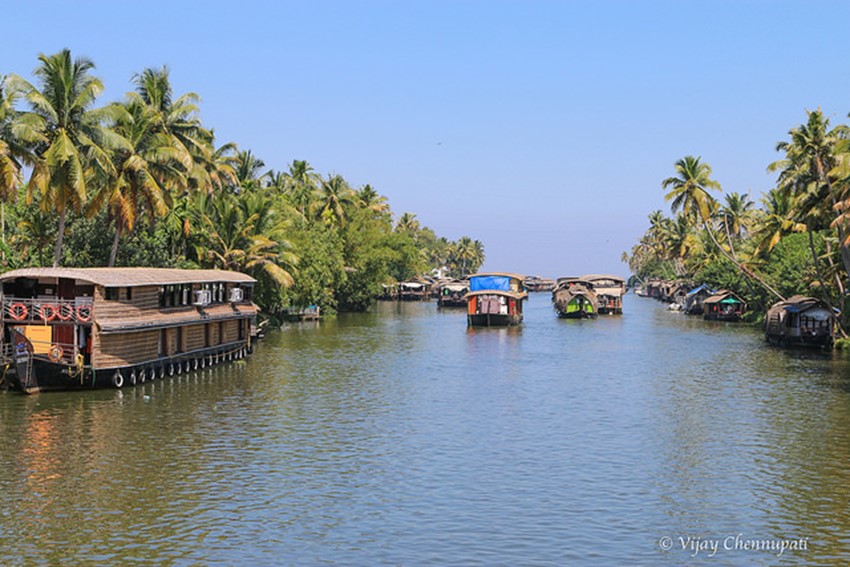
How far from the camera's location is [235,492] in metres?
26.6

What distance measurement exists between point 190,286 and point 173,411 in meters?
13.9

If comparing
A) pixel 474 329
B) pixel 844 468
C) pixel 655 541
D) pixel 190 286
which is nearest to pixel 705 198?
pixel 474 329

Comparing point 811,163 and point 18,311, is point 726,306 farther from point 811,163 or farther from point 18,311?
point 18,311

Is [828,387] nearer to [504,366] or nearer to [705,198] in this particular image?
[504,366]

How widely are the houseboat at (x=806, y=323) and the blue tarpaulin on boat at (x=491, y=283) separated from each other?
3859 cm

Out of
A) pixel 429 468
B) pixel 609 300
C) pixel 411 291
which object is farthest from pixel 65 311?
pixel 411 291

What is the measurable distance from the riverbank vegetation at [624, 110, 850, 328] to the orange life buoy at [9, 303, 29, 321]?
40.3m

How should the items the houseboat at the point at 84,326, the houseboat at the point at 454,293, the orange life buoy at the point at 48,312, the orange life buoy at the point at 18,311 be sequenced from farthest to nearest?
1. the houseboat at the point at 454,293
2. the orange life buoy at the point at 18,311
3. the orange life buoy at the point at 48,312
4. the houseboat at the point at 84,326

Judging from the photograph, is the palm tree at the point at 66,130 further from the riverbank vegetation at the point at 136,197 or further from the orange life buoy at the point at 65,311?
the orange life buoy at the point at 65,311

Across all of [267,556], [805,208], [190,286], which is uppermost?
[805,208]

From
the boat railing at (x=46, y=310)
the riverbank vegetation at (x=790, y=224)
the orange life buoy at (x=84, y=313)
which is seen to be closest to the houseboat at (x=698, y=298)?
the riverbank vegetation at (x=790, y=224)

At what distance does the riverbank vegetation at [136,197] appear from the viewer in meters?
46.8

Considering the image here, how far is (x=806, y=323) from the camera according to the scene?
68188 millimetres

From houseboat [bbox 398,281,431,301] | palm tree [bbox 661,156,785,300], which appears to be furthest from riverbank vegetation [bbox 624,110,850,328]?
houseboat [bbox 398,281,431,301]
